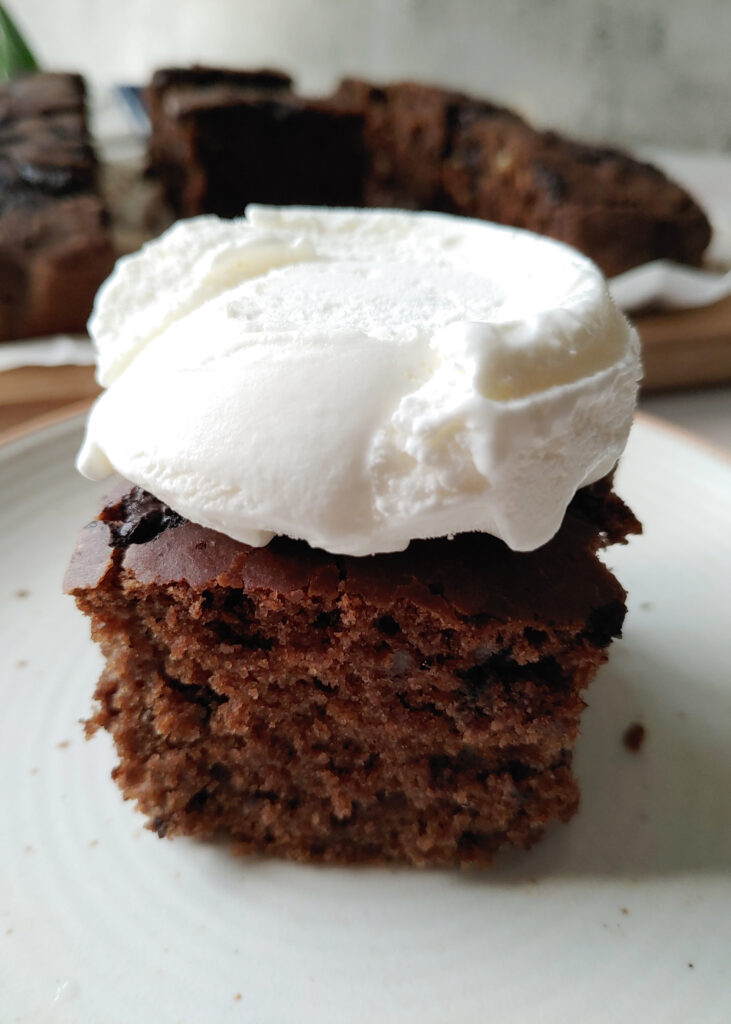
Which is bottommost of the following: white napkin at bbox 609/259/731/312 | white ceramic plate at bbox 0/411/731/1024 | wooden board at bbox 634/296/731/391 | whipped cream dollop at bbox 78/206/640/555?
white ceramic plate at bbox 0/411/731/1024

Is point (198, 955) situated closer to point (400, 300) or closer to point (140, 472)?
point (140, 472)

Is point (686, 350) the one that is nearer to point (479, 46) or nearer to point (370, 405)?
point (370, 405)

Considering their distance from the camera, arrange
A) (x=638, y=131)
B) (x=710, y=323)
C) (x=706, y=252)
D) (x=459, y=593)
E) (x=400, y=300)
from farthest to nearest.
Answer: (x=638, y=131)
(x=706, y=252)
(x=710, y=323)
(x=400, y=300)
(x=459, y=593)

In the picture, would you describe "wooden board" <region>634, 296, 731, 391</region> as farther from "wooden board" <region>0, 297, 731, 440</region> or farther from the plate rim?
the plate rim

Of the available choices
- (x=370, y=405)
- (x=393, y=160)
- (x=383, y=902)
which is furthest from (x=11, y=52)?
(x=383, y=902)

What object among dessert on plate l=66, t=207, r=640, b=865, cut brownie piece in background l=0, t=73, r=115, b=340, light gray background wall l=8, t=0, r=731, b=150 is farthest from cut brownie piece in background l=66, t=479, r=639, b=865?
light gray background wall l=8, t=0, r=731, b=150

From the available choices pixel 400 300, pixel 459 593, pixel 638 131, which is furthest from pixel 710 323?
pixel 638 131
